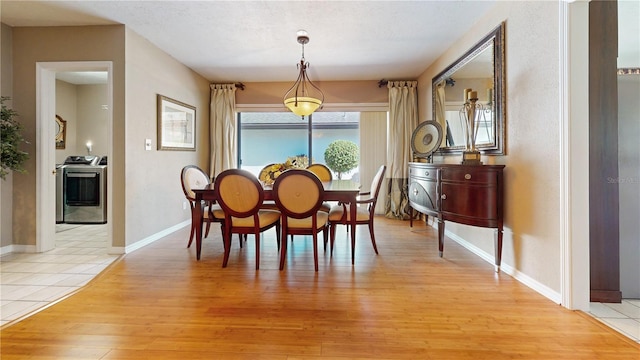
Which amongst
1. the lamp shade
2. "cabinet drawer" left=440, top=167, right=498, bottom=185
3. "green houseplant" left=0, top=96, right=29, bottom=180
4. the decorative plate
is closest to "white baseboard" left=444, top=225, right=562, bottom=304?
"cabinet drawer" left=440, top=167, right=498, bottom=185

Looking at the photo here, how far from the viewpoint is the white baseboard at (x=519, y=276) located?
2037mm

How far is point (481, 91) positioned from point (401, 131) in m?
2.13

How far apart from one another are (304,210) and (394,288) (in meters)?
0.98

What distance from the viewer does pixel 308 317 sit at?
1.83 metres

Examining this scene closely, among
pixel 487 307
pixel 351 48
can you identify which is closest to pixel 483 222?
pixel 487 307

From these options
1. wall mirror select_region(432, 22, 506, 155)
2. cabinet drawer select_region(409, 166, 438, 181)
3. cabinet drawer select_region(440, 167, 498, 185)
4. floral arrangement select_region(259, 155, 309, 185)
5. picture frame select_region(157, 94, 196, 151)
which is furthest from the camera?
picture frame select_region(157, 94, 196, 151)

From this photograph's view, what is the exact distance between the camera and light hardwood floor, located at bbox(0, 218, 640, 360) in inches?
59.6

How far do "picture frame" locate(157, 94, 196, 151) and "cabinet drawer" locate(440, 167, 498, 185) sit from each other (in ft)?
11.6

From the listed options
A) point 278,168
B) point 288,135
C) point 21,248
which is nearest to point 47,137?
point 21,248

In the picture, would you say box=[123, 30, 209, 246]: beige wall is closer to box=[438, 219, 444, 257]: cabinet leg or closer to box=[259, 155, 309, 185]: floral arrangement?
box=[259, 155, 309, 185]: floral arrangement

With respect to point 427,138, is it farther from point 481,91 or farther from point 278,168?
point 278,168

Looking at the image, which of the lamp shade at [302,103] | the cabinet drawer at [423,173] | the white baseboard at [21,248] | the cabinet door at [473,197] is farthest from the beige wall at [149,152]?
the cabinet door at [473,197]

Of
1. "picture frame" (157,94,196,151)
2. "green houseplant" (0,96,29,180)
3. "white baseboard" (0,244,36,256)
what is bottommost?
"white baseboard" (0,244,36,256)

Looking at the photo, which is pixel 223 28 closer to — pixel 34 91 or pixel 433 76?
pixel 34 91
